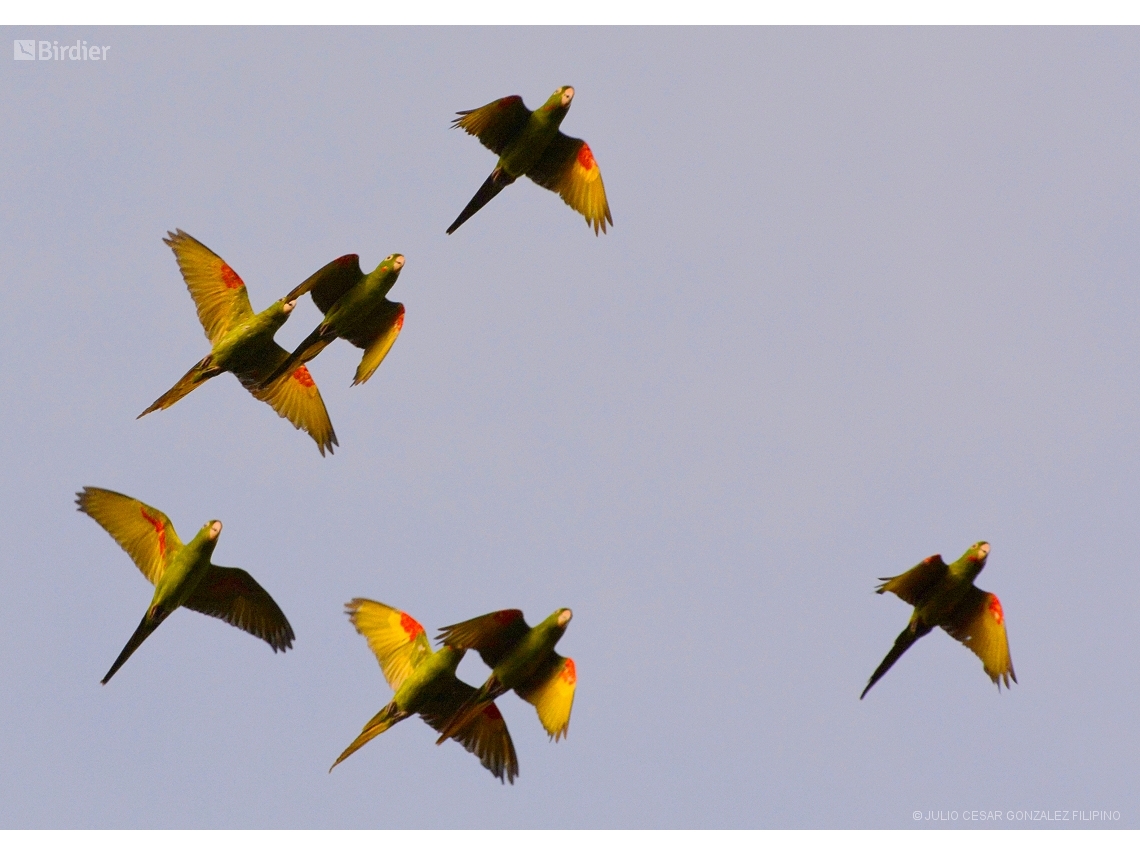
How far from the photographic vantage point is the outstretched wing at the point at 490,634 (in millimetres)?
15664

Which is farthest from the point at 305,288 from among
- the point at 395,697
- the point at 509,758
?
the point at 509,758

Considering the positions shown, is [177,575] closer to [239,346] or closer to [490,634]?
[239,346]

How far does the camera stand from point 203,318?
18.2 meters

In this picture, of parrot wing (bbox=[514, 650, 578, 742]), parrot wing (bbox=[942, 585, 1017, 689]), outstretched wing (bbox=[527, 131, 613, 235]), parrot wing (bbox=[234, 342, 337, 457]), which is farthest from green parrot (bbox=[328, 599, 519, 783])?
outstretched wing (bbox=[527, 131, 613, 235])

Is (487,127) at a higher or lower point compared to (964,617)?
higher

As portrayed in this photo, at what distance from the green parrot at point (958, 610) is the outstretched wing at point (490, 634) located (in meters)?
4.45

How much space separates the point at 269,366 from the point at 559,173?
16.7ft

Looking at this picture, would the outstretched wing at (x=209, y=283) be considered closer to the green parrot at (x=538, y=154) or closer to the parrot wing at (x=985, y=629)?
the green parrot at (x=538, y=154)

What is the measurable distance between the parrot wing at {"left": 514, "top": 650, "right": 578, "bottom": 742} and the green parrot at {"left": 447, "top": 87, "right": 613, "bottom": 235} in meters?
6.31

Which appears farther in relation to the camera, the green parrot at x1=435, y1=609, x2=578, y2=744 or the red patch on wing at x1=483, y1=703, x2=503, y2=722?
the red patch on wing at x1=483, y1=703, x2=503, y2=722

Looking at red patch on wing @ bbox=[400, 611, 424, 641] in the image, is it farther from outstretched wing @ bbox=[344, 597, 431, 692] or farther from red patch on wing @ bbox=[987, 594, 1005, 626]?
red patch on wing @ bbox=[987, 594, 1005, 626]

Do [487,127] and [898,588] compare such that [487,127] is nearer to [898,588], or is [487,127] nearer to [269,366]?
[269,366]

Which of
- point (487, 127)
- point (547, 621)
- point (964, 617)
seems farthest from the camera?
point (487, 127)

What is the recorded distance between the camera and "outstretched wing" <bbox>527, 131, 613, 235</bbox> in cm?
1964
